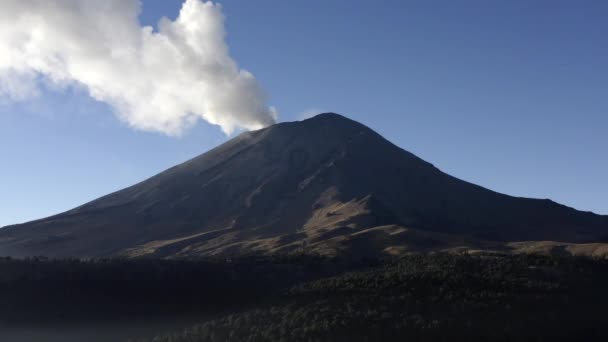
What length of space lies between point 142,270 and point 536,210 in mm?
67920

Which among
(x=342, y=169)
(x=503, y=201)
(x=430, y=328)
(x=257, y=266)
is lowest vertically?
(x=430, y=328)

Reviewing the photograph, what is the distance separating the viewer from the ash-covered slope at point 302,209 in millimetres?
75250


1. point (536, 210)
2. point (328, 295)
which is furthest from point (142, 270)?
point (536, 210)

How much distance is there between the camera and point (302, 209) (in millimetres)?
93250

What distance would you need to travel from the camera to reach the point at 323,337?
2711 cm

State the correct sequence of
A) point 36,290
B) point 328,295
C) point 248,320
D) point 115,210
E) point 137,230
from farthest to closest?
point 115,210
point 137,230
point 36,290
point 328,295
point 248,320

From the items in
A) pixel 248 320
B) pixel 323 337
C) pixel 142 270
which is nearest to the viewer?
pixel 323 337

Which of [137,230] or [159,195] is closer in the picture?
[137,230]

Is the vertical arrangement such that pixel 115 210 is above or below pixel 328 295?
above

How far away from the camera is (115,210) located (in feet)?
330

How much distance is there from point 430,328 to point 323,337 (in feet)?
13.3

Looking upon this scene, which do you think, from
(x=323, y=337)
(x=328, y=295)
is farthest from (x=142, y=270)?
(x=323, y=337)

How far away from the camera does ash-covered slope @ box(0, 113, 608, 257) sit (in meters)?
75.2

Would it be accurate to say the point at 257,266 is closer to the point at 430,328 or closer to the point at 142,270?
the point at 142,270
